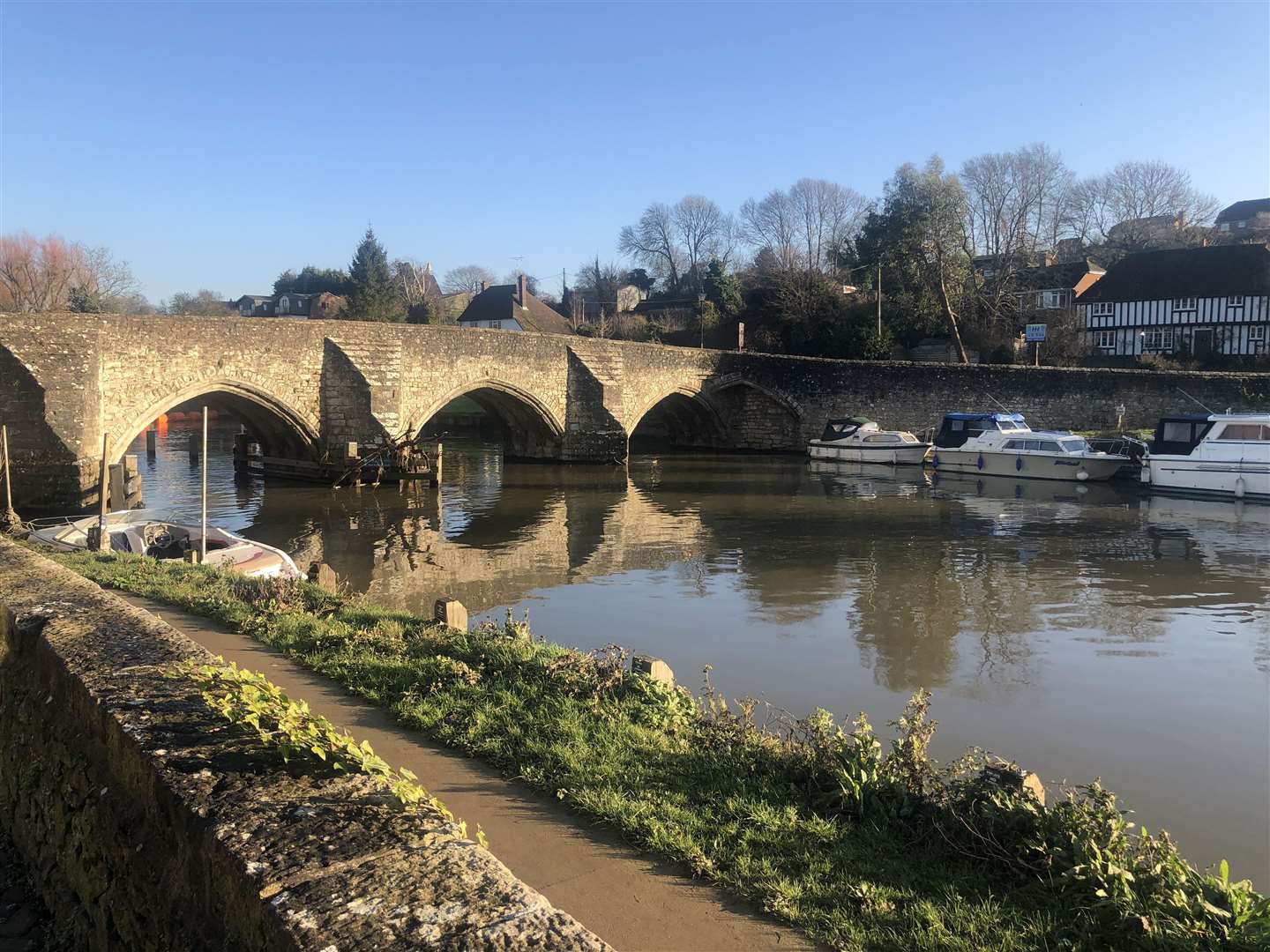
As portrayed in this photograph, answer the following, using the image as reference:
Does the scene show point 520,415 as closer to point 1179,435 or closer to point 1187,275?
point 1179,435

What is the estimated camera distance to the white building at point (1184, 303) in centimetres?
3881

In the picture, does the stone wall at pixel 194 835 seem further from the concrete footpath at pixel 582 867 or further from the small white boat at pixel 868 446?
the small white boat at pixel 868 446

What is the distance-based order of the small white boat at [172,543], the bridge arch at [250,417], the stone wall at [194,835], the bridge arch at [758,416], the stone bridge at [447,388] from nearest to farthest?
the stone wall at [194,835]
the small white boat at [172,543]
the stone bridge at [447,388]
the bridge arch at [250,417]
the bridge arch at [758,416]

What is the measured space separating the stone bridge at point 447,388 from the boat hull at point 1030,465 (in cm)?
656

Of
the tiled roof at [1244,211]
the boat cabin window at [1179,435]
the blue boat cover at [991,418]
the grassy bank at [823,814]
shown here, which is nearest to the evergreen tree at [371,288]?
the blue boat cover at [991,418]

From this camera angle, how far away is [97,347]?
18750 millimetres

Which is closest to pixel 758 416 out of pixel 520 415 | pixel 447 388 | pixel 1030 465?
pixel 520 415

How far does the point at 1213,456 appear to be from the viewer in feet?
72.2

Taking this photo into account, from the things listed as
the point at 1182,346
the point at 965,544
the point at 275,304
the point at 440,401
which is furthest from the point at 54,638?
the point at 275,304

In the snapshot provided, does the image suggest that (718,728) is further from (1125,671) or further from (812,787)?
(1125,671)

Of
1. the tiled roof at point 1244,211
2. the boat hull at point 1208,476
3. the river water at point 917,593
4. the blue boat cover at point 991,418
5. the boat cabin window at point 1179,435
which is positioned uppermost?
the tiled roof at point 1244,211

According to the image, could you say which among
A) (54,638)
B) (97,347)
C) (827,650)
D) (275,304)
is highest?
(275,304)

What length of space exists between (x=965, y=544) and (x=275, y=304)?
6381 centimetres

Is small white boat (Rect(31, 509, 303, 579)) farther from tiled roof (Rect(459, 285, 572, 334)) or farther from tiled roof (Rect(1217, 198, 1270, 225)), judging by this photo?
tiled roof (Rect(1217, 198, 1270, 225))
